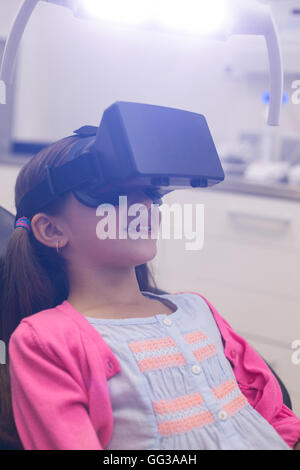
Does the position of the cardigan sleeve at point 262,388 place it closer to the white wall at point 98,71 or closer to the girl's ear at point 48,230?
the girl's ear at point 48,230

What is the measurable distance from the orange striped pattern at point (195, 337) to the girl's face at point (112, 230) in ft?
0.32

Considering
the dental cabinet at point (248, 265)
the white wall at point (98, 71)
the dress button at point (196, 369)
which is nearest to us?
the dress button at point (196, 369)

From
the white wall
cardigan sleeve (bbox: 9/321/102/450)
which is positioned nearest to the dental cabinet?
the white wall

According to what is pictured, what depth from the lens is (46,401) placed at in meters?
0.47

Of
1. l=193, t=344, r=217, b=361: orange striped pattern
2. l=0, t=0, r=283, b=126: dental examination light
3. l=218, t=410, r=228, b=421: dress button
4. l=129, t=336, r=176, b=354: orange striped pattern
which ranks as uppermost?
l=0, t=0, r=283, b=126: dental examination light

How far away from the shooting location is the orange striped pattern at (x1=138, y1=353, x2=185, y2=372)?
1.78 feet

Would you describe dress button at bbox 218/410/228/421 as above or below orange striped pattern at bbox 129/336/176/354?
below

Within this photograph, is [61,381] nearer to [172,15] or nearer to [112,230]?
[112,230]

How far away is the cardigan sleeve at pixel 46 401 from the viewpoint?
18.0 inches

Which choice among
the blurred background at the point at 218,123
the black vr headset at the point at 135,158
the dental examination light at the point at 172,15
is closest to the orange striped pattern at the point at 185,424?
the black vr headset at the point at 135,158

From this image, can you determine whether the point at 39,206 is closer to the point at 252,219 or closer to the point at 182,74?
A: the point at 252,219

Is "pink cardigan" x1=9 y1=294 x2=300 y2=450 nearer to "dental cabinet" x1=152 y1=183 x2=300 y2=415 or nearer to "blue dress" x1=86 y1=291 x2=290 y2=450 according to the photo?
"blue dress" x1=86 y1=291 x2=290 y2=450

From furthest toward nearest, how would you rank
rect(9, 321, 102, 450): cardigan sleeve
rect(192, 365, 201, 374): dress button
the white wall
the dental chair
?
the white wall
the dental chair
rect(192, 365, 201, 374): dress button
rect(9, 321, 102, 450): cardigan sleeve

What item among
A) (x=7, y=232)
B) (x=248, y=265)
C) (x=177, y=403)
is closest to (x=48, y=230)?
(x=7, y=232)
